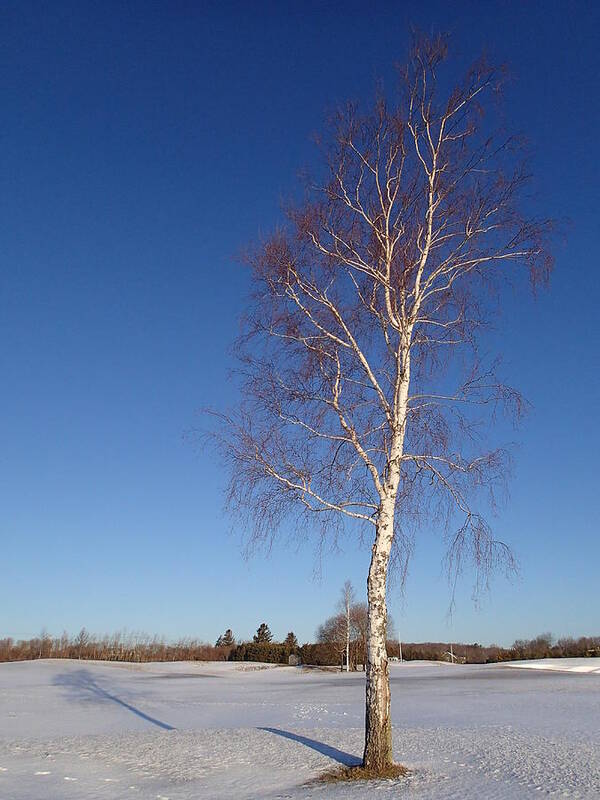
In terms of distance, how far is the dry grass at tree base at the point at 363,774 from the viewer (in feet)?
30.8

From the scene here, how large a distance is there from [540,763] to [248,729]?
724 centimetres

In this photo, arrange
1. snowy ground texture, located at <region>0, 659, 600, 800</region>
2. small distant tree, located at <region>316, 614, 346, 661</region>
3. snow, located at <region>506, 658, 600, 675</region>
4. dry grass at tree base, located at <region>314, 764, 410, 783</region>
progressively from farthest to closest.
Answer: small distant tree, located at <region>316, 614, 346, 661</region>, snow, located at <region>506, 658, 600, 675</region>, dry grass at tree base, located at <region>314, 764, 410, 783</region>, snowy ground texture, located at <region>0, 659, 600, 800</region>

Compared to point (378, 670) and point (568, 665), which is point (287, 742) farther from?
point (568, 665)

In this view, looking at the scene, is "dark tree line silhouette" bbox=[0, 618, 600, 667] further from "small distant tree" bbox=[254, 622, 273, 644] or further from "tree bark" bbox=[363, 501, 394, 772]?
"tree bark" bbox=[363, 501, 394, 772]

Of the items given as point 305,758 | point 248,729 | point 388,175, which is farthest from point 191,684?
point 388,175

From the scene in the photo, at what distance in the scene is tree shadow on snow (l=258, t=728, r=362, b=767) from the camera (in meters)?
10.8

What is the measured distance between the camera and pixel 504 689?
24328 millimetres

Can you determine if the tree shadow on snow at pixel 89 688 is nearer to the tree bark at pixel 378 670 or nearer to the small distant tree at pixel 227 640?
the tree bark at pixel 378 670

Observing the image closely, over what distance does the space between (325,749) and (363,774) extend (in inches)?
106

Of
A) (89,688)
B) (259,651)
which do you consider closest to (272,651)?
(259,651)

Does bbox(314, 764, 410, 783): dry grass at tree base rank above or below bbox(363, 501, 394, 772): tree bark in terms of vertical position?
below

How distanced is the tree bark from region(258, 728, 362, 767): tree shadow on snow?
925 mm

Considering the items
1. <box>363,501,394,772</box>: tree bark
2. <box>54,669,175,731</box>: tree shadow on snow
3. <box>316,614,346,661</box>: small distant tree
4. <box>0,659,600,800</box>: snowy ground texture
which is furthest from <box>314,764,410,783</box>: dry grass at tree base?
<box>316,614,346,661</box>: small distant tree

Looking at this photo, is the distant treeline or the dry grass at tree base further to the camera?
the distant treeline
